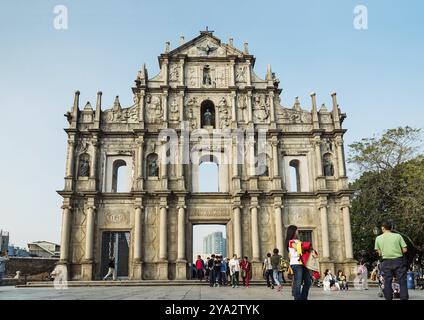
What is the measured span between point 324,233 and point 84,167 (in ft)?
50.5

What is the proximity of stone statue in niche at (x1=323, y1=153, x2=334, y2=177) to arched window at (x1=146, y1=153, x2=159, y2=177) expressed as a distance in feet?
35.3

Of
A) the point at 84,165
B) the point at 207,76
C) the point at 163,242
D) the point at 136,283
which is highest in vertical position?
the point at 207,76

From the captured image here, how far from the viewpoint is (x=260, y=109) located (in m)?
28.5

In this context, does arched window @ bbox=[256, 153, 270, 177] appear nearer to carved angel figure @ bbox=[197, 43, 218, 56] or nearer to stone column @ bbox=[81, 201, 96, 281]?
carved angel figure @ bbox=[197, 43, 218, 56]

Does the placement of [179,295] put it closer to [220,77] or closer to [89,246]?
[89,246]

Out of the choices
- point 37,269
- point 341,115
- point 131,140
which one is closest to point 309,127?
point 341,115

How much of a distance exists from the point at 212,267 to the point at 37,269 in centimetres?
2279

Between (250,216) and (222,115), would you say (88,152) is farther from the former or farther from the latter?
(250,216)

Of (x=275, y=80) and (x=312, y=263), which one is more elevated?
(x=275, y=80)

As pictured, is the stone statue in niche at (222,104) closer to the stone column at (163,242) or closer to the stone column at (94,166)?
the stone column at (163,242)

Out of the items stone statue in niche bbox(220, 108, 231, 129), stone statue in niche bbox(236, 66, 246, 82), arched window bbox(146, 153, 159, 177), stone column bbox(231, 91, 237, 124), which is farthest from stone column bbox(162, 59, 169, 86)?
arched window bbox(146, 153, 159, 177)

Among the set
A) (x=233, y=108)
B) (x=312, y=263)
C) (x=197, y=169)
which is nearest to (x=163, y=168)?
(x=197, y=169)

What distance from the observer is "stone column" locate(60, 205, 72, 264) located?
2487cm

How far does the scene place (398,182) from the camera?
29484 mm
